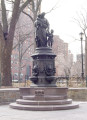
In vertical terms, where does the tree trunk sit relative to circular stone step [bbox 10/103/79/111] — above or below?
above

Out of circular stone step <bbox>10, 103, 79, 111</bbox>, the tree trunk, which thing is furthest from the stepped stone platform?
the tree trunk

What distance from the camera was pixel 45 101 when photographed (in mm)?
12461

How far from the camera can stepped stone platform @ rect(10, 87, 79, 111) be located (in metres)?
12.0

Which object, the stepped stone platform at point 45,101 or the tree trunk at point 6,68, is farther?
the tree trunk at point 6,68

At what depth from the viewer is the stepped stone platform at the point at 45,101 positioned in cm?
1197

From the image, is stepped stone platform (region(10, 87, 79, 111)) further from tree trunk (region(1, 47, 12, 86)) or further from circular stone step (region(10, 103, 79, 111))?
tree trunk (region(1, 47, 12, 86))

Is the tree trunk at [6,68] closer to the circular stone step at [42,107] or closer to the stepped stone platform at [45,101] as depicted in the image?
the stepped stone platform at [45,101]

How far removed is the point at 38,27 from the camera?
14.8 meters

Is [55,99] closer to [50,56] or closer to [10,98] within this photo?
[50,56]

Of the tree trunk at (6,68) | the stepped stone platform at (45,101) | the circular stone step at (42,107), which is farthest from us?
the tree trunk at (6,68)

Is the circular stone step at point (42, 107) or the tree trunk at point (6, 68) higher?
the tree trunk at point (6, 68)

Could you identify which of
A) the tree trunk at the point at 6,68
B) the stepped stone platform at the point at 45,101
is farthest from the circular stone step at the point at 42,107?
the tree trunk at the point at 6,68

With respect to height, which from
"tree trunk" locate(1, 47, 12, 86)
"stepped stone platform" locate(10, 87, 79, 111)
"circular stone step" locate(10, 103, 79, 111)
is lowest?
"circular stone step" locate(10, 103, 79, 111)

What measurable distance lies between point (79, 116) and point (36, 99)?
309 centimetres
